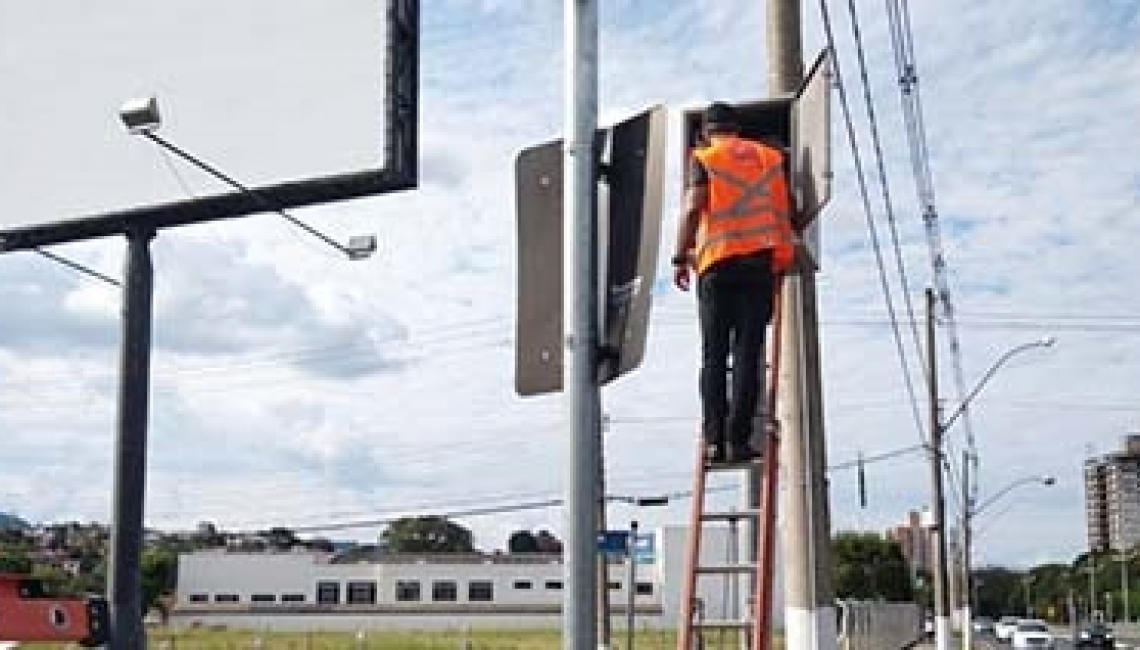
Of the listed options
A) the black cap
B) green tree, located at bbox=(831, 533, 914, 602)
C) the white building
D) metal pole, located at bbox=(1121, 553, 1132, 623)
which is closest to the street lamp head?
the black cap

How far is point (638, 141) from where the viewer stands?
4516 mm

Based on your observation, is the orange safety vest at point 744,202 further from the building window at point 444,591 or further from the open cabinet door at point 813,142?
the building window at point 444,591

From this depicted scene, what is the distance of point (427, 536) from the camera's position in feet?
472

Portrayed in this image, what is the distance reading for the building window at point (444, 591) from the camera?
11256cm

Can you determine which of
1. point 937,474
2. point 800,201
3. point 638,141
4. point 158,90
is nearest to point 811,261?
point 800,201

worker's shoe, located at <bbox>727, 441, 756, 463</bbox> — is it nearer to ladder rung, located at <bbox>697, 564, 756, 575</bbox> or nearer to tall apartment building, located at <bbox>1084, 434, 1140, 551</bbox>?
ladder rung, located at <bbox>697, 564, 756, 575</bbox>

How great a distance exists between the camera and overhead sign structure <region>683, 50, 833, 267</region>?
5262 mm

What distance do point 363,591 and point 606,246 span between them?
112 meters

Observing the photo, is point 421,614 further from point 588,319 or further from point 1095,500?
point 588,319

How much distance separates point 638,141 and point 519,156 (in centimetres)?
37

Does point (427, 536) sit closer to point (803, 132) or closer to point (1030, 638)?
point (1030, 638)

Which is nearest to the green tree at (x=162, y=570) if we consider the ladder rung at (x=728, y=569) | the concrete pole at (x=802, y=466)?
the concrete pole at (x=802, y=466)

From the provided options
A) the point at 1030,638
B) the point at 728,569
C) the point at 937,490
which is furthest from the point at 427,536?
the point at 728,569

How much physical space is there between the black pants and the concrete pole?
545 centimetres
